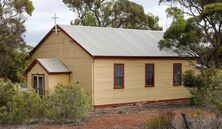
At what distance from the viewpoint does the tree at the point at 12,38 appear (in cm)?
3403

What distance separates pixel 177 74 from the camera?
3297 cm

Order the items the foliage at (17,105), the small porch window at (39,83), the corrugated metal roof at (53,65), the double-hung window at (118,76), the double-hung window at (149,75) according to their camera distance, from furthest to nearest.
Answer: the double-hung window at (149,75)
the double-hung window at (118,76)
the small porch window at (39,83)
the corrugated metal roof at (53,65)
the foliage at (17,105)

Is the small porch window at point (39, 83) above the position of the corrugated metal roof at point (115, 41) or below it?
below

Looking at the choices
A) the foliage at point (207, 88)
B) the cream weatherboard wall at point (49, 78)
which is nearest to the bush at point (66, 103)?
the foliage at point (207, 88)

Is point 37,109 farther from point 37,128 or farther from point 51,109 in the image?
point 37,128

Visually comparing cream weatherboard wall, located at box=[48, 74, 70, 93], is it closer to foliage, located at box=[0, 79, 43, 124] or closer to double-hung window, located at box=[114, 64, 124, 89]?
double-hung window, located at box=[114, 64, 124, 89]

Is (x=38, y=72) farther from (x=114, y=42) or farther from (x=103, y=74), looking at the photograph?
(x=114, y=42)

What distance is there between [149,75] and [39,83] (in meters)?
7.35

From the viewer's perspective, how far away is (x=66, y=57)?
29.6m

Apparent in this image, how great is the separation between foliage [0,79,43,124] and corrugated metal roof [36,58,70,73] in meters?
7.00

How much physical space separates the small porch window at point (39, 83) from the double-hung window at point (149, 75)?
6.90 metres

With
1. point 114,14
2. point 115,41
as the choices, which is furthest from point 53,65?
point 114,14

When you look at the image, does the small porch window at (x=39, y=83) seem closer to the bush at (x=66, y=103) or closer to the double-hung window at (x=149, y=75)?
the double-hung window at (x=149, y=75)

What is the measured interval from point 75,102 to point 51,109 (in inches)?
43.1
